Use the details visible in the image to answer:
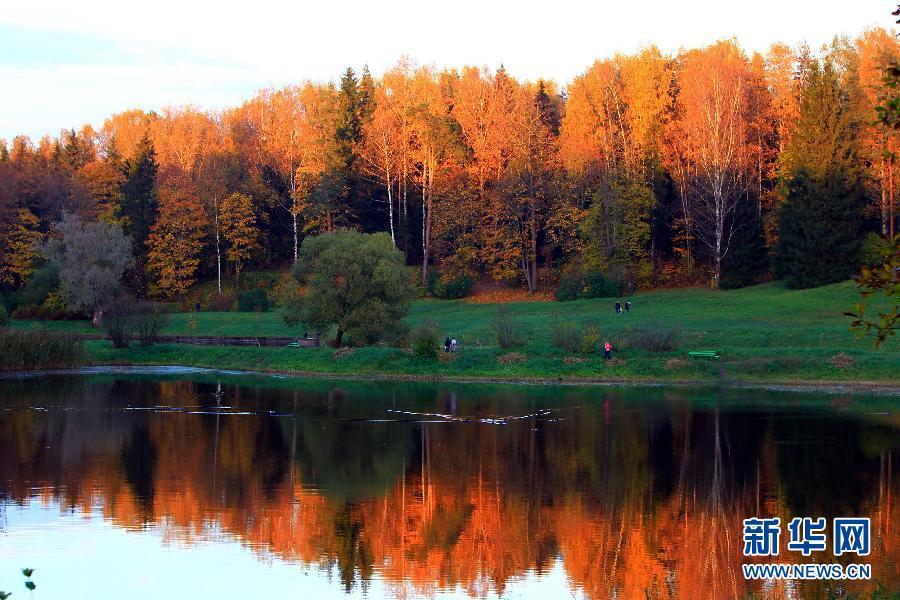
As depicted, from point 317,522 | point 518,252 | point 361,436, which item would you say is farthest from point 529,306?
point 317,522

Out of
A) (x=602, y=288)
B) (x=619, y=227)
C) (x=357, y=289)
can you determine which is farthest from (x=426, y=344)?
(x=619, y=227)

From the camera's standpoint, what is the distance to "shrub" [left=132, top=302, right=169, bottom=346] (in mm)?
59000

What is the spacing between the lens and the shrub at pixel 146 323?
2323 inches

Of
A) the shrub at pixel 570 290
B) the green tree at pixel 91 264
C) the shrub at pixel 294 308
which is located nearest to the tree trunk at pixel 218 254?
the green tree at pixel 91 264

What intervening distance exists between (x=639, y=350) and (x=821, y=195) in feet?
74.1

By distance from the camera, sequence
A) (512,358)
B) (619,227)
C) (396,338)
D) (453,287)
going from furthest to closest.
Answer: (453,287)
(619,227)
(396,338)
(512,358)

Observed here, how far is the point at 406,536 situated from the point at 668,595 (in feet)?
19.7

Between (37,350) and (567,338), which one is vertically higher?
(567,338)

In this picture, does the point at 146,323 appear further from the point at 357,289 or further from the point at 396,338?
the point at 396,338

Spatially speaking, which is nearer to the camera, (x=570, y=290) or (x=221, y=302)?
(x=570, y=290)

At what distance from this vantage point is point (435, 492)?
24.3 meters

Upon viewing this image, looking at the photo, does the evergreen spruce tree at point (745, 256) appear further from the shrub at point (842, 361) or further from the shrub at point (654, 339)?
the shrub at point (842, 361)

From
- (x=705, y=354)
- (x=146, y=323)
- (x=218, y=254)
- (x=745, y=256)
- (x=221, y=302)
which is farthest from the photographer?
(x=218, y=254)

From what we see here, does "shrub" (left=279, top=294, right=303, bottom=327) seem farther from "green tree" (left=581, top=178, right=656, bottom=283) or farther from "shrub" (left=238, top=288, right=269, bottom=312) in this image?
"green tree" (left=581, top=178, right=656, bottom=283)
